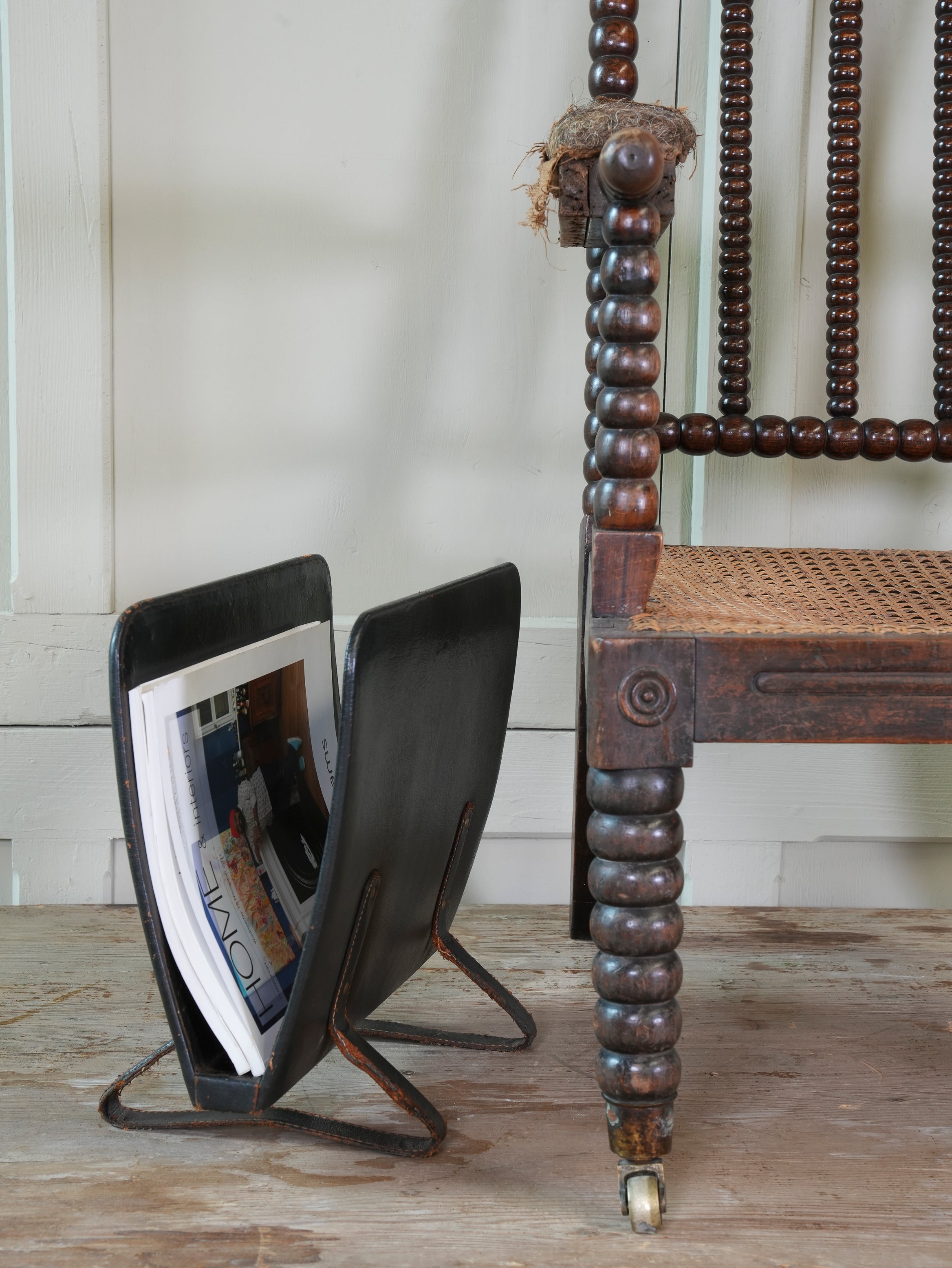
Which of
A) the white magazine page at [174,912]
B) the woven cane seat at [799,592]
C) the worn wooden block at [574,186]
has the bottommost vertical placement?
the white magazine page at [174,912]

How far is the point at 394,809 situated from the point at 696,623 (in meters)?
0.21

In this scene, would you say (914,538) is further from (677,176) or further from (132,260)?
(132,260)

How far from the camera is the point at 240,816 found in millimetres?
711

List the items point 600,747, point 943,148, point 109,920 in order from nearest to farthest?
point 600,747 < point 943,148 < point 109,920

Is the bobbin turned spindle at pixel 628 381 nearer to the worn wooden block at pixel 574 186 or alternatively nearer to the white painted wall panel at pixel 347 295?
the worn wooden block at pixel 574 186

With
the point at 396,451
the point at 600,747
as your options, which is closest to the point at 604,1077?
the point at 600,747

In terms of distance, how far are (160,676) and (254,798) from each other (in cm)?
13

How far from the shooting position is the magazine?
630 millimetres

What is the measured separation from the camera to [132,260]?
1117 mm

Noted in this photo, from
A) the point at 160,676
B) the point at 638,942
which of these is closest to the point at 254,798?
the point at 160,676

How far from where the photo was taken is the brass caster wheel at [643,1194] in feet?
1.97

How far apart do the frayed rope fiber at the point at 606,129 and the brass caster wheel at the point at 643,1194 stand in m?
0.67

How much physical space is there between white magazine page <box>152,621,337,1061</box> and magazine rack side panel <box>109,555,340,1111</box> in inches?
Result: 0.8

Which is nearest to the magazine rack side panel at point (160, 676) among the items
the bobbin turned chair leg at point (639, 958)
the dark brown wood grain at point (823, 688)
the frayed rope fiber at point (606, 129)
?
the bobbin turned chair leg at point (639, 958)
